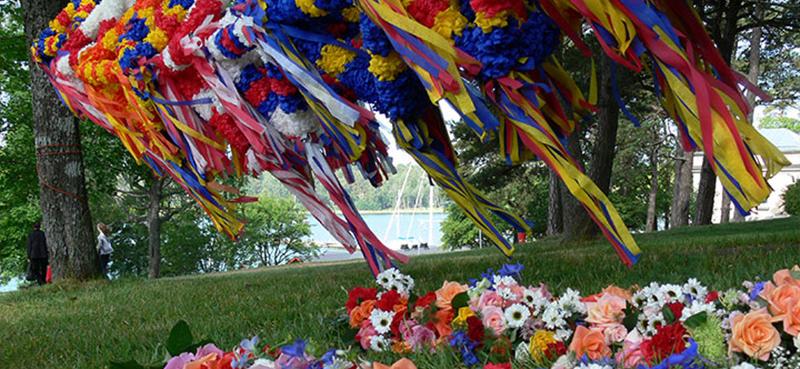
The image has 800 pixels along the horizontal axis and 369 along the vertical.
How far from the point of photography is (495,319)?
2.04 m

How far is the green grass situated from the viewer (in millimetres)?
2904

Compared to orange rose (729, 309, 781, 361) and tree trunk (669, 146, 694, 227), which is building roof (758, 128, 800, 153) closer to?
tree trunk (669, 146, 694, 227)

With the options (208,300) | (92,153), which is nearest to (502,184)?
(92,153)

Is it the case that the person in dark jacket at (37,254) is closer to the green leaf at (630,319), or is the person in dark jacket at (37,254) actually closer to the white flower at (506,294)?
the white flower at (506,294)

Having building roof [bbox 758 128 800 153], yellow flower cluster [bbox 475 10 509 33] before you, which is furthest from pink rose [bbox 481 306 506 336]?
building roof [bbox 758 128 800 153]

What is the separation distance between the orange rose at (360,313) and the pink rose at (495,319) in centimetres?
46

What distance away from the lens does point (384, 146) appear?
9.91ft

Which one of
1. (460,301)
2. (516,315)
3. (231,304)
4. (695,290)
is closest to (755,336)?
(695,290)

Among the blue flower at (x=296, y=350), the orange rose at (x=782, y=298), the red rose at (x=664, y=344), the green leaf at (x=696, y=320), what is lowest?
the red rose at (x=664, y=344)

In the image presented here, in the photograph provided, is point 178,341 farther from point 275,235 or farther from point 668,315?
point 275,235

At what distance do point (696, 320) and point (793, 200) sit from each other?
1806 centimetres

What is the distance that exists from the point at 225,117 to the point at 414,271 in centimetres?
258

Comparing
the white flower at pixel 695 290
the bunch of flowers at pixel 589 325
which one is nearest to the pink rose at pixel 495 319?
the bunch of flowers at pixel 589 325

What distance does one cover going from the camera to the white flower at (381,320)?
87.2 inches
